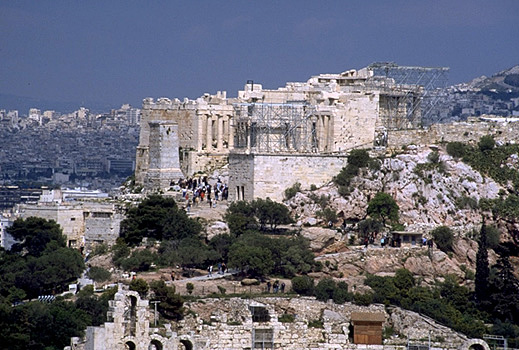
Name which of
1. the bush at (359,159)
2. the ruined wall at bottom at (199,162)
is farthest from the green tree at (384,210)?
the ruined wall at bottom at (199,162)

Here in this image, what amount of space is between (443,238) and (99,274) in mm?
16758

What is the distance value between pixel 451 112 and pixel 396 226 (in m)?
81.7

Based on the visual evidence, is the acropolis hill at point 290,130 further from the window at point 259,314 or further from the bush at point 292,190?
the window at point 259,314

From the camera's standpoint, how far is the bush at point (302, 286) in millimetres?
60966

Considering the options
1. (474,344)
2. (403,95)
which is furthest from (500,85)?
(474,344)

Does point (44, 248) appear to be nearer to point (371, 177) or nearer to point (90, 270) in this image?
point (90, 270)

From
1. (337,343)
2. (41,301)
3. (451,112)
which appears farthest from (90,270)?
(451,112)

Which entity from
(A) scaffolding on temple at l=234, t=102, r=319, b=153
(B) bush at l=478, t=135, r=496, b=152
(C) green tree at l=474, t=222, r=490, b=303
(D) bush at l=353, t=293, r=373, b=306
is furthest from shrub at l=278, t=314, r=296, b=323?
(B) bush at l=478, t=135, r=496, b=152

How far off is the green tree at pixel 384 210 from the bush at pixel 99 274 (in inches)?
569

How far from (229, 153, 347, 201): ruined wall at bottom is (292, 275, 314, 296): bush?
13.3 m

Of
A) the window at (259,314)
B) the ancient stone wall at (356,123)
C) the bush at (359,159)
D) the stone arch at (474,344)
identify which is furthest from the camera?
the ancient stone wall at (356,123)

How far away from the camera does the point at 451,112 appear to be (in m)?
152

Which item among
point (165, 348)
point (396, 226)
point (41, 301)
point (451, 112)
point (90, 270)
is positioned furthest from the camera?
point (451, 112)

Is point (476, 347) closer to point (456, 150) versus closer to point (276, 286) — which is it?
point (276, 286)
